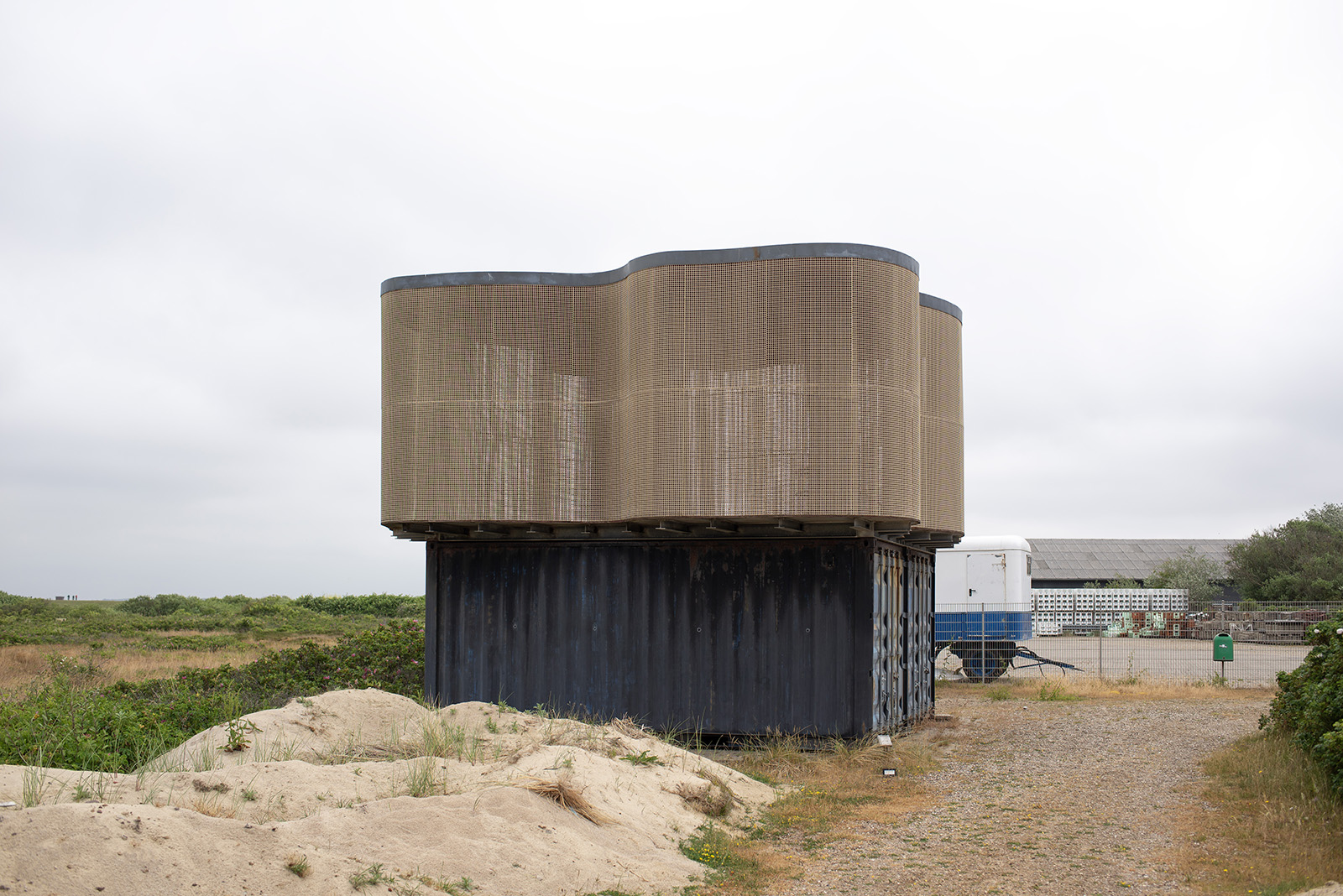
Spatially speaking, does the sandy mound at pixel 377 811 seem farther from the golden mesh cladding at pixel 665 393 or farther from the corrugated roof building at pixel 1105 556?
the corrugated roof building at pixel 1105 556

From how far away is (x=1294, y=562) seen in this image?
173 ft

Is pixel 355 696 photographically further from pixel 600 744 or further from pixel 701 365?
pixel 701 365

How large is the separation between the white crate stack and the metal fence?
15 cm

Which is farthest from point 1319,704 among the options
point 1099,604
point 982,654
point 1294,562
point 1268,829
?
point 1294,562

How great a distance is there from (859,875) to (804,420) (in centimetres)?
638

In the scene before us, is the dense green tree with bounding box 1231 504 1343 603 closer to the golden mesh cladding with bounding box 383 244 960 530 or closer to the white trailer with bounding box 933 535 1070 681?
the white trailer with bounding box 933 535 1070 681

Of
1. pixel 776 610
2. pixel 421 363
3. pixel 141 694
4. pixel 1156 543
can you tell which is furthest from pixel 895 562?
pixel 1156 543

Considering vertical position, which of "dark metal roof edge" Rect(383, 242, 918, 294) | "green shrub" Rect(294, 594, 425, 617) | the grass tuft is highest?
"dark metal roof edge" Rect(383, 242, 918, 294)

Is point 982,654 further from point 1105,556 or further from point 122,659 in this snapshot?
point 1105,556

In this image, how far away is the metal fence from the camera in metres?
27.0

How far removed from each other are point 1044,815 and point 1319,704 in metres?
2.93

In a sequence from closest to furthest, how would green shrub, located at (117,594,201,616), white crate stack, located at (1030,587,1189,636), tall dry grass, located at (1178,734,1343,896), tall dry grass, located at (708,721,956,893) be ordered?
tall dry grass, located at (1178,734,1343,896)
tall dry grass, located at (708,721,956,893)
white crate stack, located at (1030,587,1189,636)
green shrub, located at (117,594,201,616)

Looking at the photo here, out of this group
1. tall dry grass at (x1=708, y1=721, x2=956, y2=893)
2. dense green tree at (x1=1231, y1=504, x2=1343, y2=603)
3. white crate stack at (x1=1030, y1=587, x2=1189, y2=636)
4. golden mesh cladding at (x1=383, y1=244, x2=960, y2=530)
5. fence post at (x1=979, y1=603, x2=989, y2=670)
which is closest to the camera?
tall dry grass at (x1=708, y1=721, x2=956, y2=893)

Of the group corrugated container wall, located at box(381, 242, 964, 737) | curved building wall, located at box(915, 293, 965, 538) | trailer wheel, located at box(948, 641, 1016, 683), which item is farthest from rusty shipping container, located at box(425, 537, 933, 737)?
trailer wheel, located at box(948, 641, 1016, 683)
